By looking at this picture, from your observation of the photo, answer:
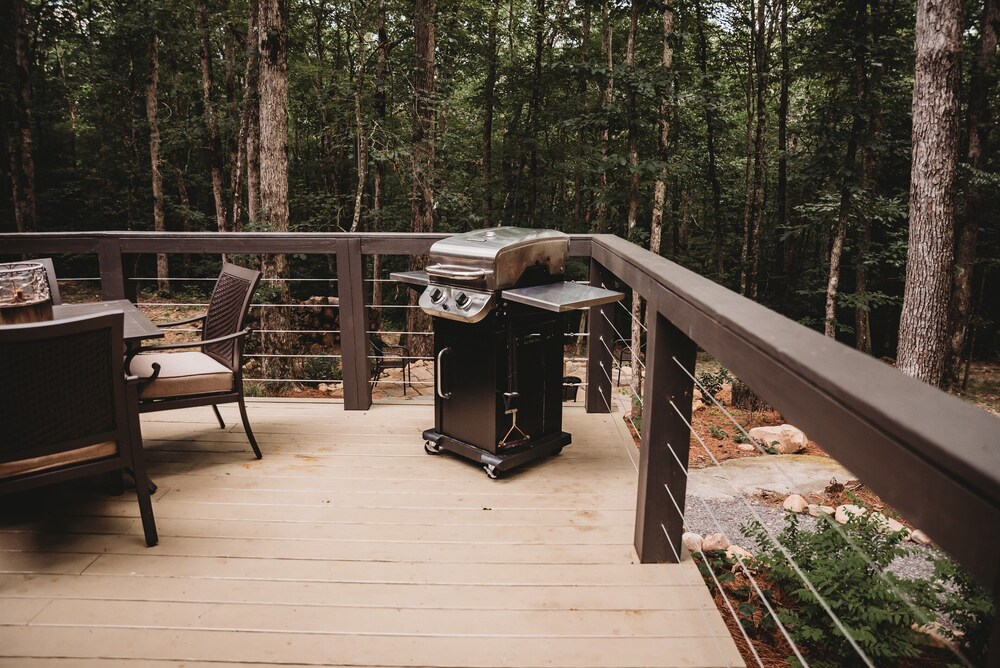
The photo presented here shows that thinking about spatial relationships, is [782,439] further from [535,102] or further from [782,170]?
[782,170]

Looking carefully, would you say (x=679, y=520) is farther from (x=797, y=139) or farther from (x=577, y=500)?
(x=797, y=139)

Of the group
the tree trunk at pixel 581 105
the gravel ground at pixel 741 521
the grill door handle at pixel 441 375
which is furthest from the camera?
the tree trunk at pixel 581 105

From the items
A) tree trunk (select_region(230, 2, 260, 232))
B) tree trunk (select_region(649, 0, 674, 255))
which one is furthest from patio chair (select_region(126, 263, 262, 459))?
tree trunk (select_region(649, 0, 674, 255))

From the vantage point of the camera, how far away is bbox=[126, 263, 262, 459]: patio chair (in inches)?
115

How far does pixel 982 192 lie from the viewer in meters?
10.2

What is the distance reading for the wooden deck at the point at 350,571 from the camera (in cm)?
187

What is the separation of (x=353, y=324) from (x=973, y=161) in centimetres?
1093

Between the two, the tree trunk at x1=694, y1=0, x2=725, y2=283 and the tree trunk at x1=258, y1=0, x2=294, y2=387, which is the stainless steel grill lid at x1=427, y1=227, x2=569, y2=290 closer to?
the tree trunk at x1=258, y1=0, x2=294, y2=387

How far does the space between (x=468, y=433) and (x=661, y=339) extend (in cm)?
136

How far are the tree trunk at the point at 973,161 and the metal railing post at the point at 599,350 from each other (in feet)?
28.8

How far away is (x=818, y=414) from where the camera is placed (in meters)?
0.91

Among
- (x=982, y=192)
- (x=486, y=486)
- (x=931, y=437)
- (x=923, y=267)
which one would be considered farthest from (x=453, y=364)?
(x=982, y=192)

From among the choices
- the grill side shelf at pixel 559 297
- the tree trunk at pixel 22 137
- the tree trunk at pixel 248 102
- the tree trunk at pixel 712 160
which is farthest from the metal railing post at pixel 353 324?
Result: the tree trunk at pixel 22 137

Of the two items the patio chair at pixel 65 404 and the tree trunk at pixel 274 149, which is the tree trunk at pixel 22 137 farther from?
the patio chair at pixel 65 404
